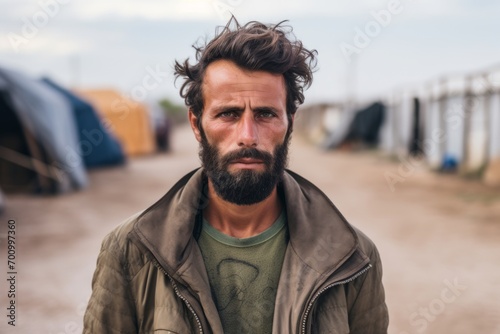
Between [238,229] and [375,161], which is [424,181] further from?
[238,229]

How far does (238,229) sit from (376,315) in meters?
0.57

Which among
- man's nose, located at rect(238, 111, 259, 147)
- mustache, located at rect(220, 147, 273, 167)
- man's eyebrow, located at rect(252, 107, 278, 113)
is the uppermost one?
man's eyebrow, located at rect(252, 107, 278, 113)

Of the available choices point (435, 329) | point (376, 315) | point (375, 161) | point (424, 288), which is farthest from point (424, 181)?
point (376, 315)

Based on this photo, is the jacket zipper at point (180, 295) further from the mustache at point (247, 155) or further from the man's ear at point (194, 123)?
the man's ear at point (194, 123)

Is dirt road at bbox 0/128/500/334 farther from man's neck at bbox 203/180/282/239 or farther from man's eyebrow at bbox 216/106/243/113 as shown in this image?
man's eyebrow at bbox 216/106/243/113

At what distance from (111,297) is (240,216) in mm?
513

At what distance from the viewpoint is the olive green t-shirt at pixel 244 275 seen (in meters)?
1.97

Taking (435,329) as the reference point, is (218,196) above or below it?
above

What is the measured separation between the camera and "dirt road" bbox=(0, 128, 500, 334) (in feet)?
16.8

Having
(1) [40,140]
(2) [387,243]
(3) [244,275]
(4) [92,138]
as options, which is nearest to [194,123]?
(3) [244,275]

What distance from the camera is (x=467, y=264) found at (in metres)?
6.63

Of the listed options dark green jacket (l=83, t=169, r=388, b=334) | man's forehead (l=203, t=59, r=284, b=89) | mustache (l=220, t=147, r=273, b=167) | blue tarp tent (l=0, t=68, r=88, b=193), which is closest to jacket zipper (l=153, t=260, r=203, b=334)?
dark green jacket (l=83, t=169, r=388, b=334)

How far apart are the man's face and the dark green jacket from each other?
0.14 m

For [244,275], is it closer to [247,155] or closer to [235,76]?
[247,155]
